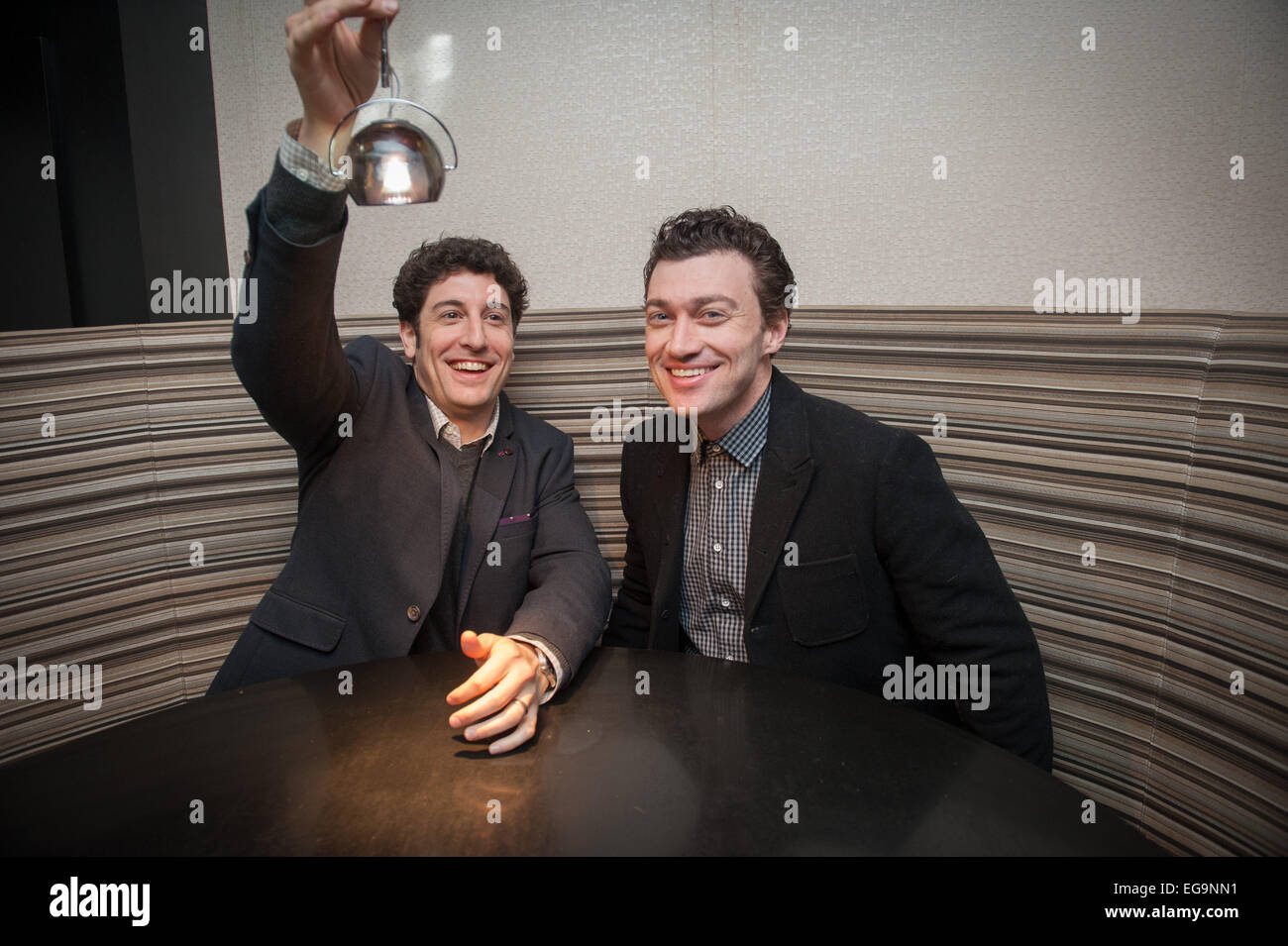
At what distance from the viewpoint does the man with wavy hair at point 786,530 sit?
1555 millimetres

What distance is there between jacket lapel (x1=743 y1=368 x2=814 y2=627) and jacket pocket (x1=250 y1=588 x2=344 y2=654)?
88 cm

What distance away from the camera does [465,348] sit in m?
1.90

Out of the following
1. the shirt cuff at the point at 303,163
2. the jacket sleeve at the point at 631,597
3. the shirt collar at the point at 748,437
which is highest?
the shirt cuff at the point at 303,163

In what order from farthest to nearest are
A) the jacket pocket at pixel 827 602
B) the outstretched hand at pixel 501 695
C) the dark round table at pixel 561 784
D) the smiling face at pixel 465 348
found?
the smiling face at pixel 465 348 < the jacket pocket at pixel 827 602 < the outstretched hand at pixel 501 695 < the dark round table at pixel 561 784

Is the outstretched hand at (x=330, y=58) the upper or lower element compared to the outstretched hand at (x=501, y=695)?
upper

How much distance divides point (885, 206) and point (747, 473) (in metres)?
0.97

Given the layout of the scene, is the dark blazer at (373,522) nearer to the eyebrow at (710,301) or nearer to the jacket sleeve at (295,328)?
the jacket sleeve at (295,328)

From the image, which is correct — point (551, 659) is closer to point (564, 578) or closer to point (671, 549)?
point (564, 578)

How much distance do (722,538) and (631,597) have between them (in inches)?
13.6

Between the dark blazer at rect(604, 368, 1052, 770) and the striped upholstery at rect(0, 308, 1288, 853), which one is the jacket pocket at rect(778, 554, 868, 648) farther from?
the striped upholstery at rect(0, 308, 1288, 853)

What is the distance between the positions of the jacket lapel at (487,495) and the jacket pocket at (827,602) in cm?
66

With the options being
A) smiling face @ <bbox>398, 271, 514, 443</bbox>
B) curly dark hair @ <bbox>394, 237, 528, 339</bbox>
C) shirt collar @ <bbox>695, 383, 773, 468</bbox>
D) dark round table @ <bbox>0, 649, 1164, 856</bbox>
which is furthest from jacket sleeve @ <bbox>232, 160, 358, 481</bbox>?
shirt collar @ <bbox>695, 383, 773, 468</bbox>

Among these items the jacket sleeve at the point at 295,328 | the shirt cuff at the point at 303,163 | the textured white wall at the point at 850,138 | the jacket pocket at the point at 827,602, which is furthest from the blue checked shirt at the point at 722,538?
the shirt cuff at the point at 303,163

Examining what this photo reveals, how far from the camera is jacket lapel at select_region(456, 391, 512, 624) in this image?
5.87ft
